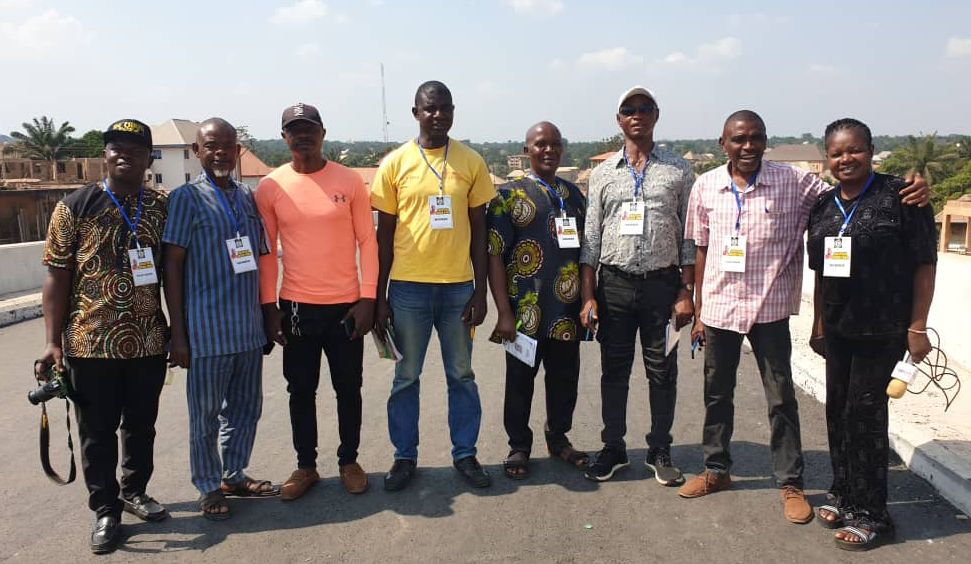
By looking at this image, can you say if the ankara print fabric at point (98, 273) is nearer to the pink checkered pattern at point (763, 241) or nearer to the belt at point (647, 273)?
the belt at point (647, 273)

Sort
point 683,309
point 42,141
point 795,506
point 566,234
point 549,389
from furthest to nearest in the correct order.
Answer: point 42,141 → point 549,389 → point 566,234 → point 683,309 → point 795,506

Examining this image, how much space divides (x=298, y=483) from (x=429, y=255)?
147 centimetres

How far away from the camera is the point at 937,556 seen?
119 inches

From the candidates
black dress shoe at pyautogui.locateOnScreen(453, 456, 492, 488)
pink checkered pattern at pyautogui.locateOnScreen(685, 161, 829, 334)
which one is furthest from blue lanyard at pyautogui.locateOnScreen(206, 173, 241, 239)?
pink checkered pattern at pyautogui.locateOnScreen(685, 161, 829, 334)

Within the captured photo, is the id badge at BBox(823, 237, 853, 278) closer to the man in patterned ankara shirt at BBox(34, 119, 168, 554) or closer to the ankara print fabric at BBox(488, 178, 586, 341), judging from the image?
the ankara print fabric at BBox(488, 178, 586, 341)

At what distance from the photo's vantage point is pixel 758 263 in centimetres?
350

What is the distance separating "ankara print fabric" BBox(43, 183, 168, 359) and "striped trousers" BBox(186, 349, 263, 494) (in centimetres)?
34

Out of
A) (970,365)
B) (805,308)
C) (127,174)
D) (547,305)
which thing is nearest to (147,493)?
(127,174)

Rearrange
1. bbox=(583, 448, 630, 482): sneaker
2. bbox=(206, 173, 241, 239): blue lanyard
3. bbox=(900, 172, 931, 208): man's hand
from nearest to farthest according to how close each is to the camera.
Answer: bbox=(900, 172, 931, 208): man's hand, bbox=(206, 173, 241, 239): blue lanyard, bbox=(583, 448, 630, 482): sneaker

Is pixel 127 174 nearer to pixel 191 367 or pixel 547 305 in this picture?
pixel 191 367

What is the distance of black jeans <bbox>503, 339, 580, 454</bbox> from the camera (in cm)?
411

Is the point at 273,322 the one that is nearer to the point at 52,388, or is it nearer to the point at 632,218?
the point at 52,388

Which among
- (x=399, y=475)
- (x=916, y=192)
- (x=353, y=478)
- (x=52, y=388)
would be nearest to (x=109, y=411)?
(x=52, y=388)

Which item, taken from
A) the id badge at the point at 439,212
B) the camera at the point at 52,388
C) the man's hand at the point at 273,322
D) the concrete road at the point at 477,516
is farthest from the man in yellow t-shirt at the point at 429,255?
the camera at the point at 52,388
